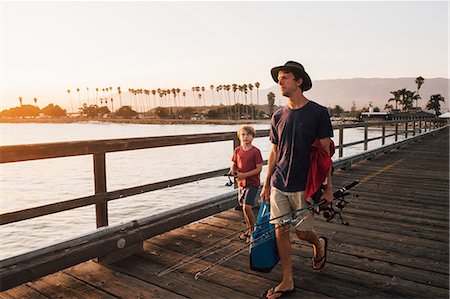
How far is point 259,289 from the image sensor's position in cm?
345

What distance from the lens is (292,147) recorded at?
3.27 metres

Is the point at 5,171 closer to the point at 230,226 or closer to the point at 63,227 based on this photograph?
the point at 63,227

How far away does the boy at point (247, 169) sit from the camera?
4641 millimetres

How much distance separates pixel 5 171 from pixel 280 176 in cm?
4860

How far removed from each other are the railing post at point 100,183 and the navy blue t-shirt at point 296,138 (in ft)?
5.41

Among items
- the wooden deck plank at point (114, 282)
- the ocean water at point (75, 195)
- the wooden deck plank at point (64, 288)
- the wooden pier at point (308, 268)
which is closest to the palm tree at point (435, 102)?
the ocean water at point (75, 195)

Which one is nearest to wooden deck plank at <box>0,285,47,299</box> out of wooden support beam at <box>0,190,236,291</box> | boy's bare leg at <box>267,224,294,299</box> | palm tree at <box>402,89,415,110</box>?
wooden support beam at <box>0,190,236,291</box>

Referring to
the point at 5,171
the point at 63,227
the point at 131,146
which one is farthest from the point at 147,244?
the point at 5,171

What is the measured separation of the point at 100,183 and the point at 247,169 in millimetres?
1715

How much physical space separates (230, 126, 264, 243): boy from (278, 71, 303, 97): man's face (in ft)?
4.56

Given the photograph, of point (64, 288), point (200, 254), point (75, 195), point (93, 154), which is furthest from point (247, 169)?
point (75, 195)

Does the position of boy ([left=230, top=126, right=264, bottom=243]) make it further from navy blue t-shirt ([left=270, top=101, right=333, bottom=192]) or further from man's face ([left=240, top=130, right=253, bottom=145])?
navy blue t-shirt ([left=270, top=101, right=333, bottom=192])

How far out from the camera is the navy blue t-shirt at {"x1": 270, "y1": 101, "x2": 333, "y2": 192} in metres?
3.18

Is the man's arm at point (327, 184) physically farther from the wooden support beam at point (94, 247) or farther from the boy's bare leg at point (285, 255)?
the wooden support beam at point (94, 247)
